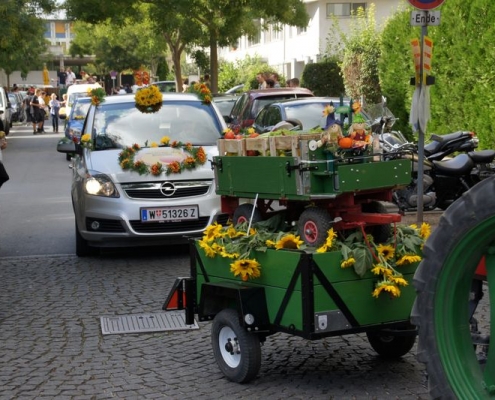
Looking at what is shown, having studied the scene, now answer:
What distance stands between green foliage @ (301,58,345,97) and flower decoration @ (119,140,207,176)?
Answer: 30.3 meters

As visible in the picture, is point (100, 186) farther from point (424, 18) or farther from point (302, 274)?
point (302, 274)

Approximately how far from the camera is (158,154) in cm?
1145

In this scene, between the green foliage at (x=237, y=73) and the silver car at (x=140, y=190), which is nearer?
the silver car at (x=140, y=190)

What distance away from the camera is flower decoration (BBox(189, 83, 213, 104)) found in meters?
12.6

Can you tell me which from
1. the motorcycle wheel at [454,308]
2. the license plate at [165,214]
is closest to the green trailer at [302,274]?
the motorcycle wheel at [454,308]

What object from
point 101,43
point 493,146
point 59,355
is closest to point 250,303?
point 59,355

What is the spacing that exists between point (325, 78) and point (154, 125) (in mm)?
30317

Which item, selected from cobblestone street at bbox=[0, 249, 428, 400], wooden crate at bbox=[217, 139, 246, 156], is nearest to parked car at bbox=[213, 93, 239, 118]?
cobblestone street at bbox=[0, 249, 428, 400]

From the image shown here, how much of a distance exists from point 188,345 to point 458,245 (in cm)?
348

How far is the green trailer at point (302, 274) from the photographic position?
5.89 metres

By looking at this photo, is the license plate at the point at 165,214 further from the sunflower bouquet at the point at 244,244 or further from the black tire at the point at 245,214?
the sunflower bouquet at the point at 244,244

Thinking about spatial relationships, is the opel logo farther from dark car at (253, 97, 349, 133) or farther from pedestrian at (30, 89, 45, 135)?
pedestrian at (30, 89, 45, 135)

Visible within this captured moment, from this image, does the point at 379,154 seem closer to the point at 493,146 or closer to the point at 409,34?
the point at 493,146

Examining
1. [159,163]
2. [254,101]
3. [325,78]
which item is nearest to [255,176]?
[159,163]
